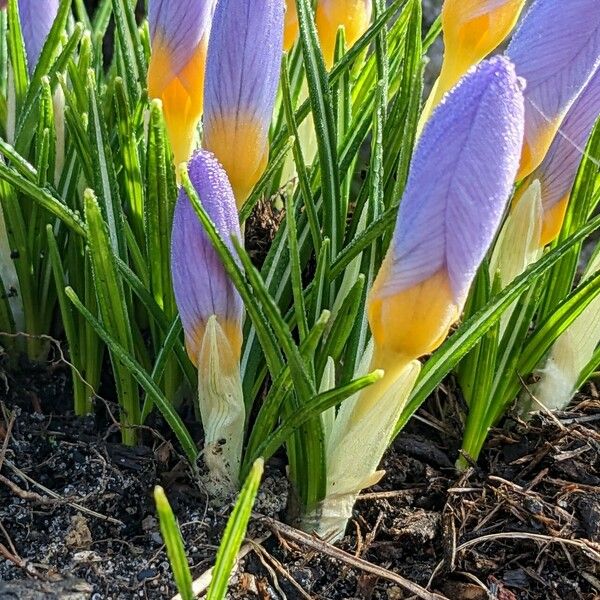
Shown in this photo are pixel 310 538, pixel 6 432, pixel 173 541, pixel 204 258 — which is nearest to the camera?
pixel 173 541

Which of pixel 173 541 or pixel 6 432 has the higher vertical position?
pixel 173 541

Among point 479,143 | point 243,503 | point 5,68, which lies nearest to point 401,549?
point 243,503

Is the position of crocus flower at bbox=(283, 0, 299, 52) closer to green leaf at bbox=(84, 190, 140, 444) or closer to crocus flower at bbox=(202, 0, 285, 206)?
crocus flower at bbox=(202, 0, 285, 206)

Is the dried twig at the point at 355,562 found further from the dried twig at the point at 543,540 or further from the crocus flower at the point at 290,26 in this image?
the crocus flower at the point at 290,26

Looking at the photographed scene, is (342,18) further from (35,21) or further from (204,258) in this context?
(204,258)

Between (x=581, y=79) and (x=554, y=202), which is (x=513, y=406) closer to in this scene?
(x=554, y=202)

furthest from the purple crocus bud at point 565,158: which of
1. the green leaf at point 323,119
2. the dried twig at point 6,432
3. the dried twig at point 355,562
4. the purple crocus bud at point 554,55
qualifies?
the dried twig at point 6,432

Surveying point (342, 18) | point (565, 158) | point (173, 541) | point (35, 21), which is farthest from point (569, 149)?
point (35, 21)
